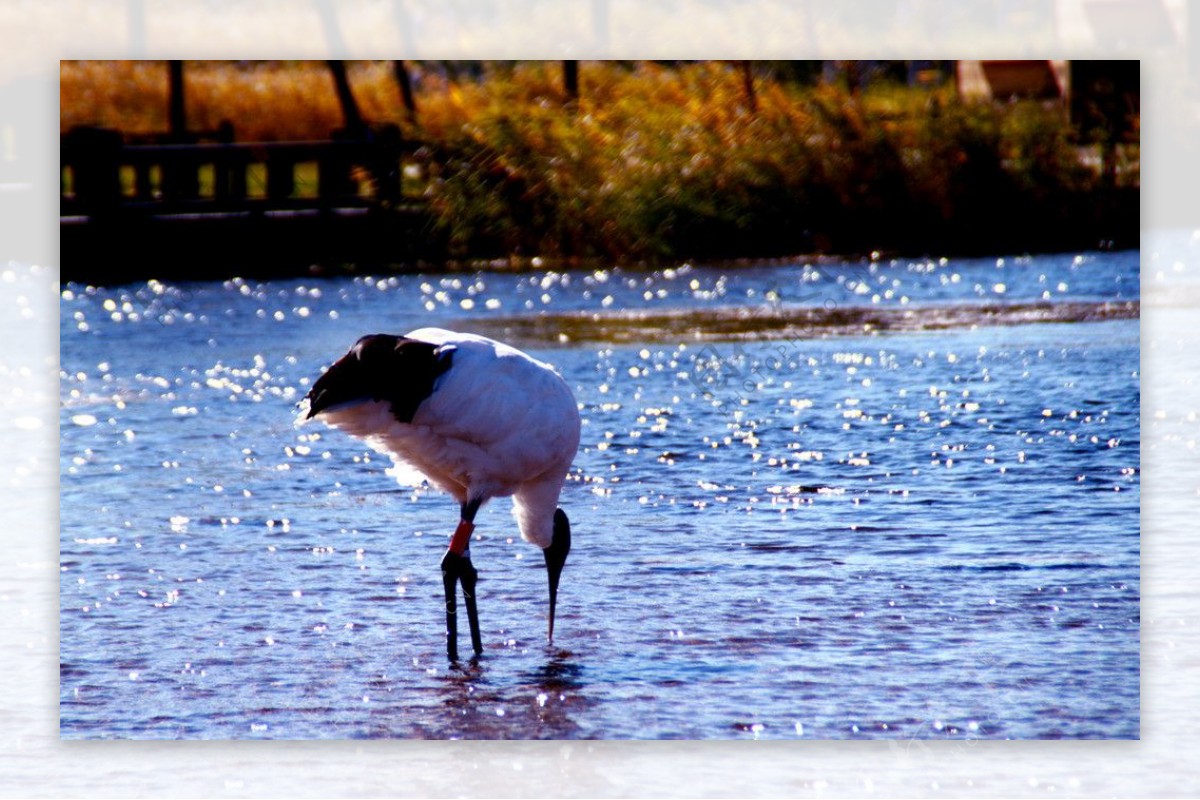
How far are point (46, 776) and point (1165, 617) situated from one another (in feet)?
9.13

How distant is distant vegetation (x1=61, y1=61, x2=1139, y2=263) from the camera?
678 centimetres

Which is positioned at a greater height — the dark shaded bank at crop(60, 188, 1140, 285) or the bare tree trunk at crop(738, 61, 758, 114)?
the bare tree trunk at crop(738, 61, 758, 114)

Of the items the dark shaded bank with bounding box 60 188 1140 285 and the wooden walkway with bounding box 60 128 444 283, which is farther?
the dark shaded bank with bounding box 60 188 1140 285

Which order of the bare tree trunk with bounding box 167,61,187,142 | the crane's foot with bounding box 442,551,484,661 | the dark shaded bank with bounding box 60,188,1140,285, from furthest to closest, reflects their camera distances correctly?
the dark shaded bank with bounding box 60,188,1140,285
the bare tree trunk with bounding box 167,61,187,142
the crane's foot with bounding box 442,551,484,661

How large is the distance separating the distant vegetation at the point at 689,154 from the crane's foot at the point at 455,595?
1.70m

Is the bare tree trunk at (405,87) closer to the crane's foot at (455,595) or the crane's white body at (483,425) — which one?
the crane's white body at (483,425)

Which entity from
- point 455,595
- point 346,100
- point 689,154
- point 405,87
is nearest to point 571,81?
point 405,87

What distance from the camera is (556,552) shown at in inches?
209

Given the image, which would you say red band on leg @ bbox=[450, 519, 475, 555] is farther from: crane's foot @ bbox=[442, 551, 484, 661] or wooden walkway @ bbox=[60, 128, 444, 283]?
wooden walkway @ bbox=[60, 128, 444, 283]

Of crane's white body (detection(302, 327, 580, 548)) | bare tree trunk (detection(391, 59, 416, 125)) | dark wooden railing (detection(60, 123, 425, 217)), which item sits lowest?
crane's white body (detection(302, 327, 580, 548))

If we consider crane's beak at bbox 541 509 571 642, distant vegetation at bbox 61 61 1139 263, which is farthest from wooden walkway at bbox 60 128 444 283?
crane's beak at bbox 541 509 571 642

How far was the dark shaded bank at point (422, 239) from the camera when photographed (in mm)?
7309

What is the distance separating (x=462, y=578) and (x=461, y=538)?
108 millimetres

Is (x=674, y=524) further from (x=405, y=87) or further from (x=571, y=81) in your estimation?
(x=405, y=87)
